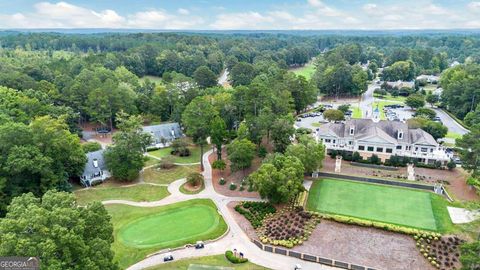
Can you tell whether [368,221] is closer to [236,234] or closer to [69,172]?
[236,234]

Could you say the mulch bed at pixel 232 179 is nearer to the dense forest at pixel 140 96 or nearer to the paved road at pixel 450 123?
the dense forest at pixel 140 96

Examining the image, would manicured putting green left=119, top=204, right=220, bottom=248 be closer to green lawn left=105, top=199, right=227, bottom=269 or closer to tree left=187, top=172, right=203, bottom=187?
green lawn left=105, top=199, right=227, bottom=269

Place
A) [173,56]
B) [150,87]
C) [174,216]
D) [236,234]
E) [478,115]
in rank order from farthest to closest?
[173,56], [150,87], [478,115], [174,216], [236,234]

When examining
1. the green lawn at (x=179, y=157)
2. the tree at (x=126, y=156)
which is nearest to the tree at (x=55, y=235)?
the tree at (x=126, y=156)

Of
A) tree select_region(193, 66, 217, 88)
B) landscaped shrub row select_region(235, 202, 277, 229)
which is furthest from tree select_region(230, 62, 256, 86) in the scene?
landscaped shrub row select_region(235, 202, 277, 229)

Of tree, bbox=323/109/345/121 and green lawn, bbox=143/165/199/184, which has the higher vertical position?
tree, bbox=323/109/345/121

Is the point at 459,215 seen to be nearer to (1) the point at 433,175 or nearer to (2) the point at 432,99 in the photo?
(1) the point at 433,175

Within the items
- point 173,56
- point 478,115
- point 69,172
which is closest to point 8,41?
point 173,56
